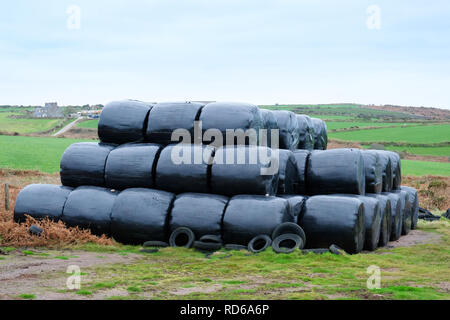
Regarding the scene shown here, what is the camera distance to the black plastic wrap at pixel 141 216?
34.1ft

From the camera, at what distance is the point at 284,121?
12.9 meters

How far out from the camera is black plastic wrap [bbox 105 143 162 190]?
430 inches

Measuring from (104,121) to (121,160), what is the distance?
48.4 inches

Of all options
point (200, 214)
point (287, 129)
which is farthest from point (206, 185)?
point (287, 129)

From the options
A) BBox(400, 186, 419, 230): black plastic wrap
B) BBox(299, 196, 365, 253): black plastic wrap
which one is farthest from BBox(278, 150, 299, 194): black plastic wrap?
BBox(400, 186, 419, 230): black plastic wrap

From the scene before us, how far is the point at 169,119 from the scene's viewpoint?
37.0 feet

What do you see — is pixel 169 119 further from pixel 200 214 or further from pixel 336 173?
pixel 336 173

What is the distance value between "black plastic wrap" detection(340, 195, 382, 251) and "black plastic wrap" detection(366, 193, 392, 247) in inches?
24.2

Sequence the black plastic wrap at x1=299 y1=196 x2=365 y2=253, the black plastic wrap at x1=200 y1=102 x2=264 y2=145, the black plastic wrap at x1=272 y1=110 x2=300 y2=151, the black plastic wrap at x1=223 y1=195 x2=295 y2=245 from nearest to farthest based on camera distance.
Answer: the black plastic wrap at x1=223 y1=195 x2=295 y2=245 < the black plastic wrap at x1=299 y1=196 x2=365 y2=253 < the black plastic wrap at x1=200 y1=102 x2=264 y2=145 < the black plastic wrap at x1=272 y1=110 x2=300 y2=151

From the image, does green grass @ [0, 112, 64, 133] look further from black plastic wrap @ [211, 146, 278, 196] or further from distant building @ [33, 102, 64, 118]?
black plastic wrap @ [211, 146, 278, 196]

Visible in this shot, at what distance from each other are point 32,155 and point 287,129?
26417 mm
